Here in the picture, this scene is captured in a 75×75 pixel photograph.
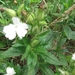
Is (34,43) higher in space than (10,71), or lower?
higher

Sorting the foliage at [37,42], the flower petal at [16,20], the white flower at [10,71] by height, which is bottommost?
the white flower at [10,71]

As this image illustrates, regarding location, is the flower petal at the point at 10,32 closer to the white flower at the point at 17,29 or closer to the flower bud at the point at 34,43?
the white flower at the point at 17,29

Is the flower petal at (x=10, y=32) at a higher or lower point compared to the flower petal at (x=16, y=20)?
lower

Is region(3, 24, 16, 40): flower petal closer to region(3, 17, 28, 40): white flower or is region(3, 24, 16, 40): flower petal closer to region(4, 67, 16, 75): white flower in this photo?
region(3, 17, 28, 40): white flower

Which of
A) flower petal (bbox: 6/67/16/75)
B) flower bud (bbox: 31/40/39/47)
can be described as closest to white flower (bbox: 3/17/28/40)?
flower bud (bbox: 31/40/39/47)

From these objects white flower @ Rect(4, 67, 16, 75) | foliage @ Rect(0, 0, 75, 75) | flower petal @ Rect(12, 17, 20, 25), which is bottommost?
white flower @ Rect(4, 67, 16, 75)

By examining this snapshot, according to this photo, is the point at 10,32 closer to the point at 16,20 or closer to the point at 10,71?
the point at 16,20

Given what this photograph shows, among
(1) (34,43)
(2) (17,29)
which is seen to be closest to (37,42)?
(1) (34,43)

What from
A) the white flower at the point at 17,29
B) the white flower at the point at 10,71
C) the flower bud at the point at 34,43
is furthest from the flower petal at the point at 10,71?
the white flower at the point at 17,29

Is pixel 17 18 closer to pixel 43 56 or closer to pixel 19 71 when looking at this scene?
pixel 43 56

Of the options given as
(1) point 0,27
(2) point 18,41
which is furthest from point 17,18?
(1) point 0,27

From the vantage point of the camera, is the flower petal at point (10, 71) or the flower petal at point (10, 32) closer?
the flower petal at point (10, 32)
